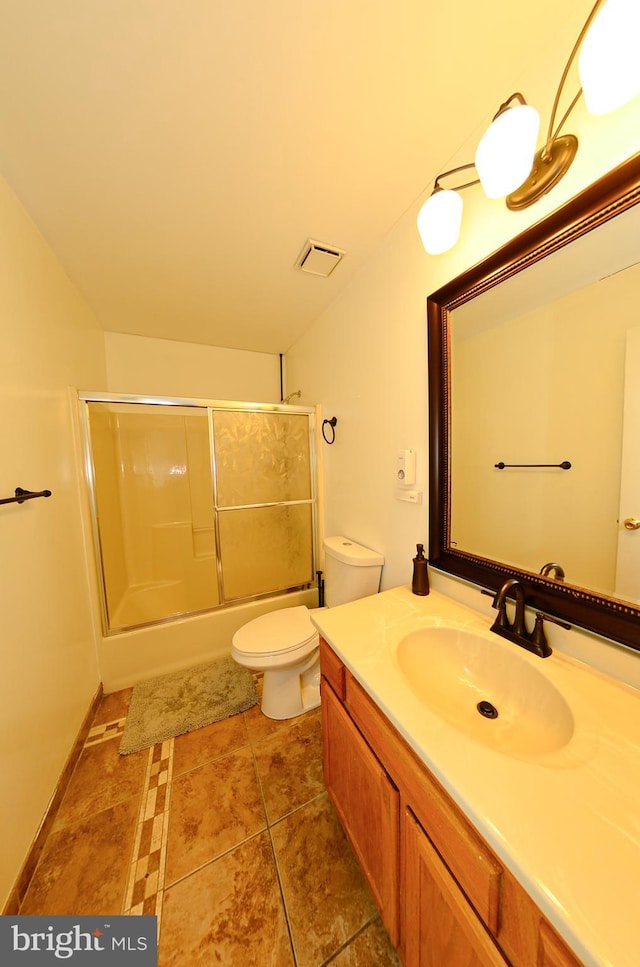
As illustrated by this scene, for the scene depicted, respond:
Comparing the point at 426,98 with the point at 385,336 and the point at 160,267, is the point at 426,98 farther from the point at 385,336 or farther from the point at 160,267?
the point at 160,267

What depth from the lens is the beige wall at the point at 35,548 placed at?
1006 mm

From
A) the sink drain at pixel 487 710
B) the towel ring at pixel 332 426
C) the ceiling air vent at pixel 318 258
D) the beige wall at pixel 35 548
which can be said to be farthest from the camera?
the towel ring at pixel 332 426

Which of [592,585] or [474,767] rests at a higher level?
[592,585]

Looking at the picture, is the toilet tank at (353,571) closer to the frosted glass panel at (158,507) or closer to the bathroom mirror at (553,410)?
the bathroom mirror at (553,410)

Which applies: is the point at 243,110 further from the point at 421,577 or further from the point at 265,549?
the point at 265,549

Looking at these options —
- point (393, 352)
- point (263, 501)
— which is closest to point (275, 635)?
point (263, 501)

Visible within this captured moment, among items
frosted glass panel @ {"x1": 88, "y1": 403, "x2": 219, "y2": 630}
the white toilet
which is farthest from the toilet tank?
frosted glass panel @ {"x1": 88, "y1": 403, "x2": 219, "y2": 630}

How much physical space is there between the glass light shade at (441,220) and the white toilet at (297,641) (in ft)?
4.20

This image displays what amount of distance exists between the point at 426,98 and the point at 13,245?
1.49 m

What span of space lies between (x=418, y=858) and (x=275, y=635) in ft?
3.38

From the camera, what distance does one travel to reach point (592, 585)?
762mm

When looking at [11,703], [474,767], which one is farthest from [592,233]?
[11,703]

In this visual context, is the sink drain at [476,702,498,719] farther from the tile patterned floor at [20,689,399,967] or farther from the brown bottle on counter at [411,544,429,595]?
the tile patterned floor at [20,689,399,967]

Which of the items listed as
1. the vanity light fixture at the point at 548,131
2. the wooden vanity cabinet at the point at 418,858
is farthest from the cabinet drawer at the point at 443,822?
the vanity light fixture at the point at 548,131
